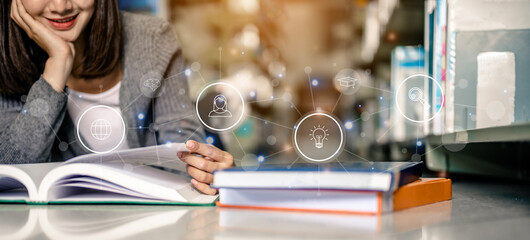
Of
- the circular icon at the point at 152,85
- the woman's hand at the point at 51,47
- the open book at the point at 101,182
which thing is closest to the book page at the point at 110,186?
the open book at the point at 101,182

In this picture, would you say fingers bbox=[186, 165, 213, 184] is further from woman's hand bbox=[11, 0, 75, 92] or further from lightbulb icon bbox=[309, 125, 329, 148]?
woman's hand bbox=[11, 0, 75, 92]

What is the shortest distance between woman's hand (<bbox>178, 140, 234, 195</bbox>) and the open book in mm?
11

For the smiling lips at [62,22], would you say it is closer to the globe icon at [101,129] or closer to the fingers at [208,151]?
the globe icon at [101,129]

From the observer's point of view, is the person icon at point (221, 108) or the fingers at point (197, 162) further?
the person icon at point (221, 108)

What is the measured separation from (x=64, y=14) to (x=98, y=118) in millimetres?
206

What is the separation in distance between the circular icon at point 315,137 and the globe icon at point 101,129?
1.20 ft

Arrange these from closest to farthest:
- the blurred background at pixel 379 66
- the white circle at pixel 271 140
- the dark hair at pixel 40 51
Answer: the blurred background at pixel 379 66 < the dark hair at pixel 40 51 < the white circle at pixel 271 140

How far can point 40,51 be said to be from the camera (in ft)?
2.78

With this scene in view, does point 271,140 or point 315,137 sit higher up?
point 315,137

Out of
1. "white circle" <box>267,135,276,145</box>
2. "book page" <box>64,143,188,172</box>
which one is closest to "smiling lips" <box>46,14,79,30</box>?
"book page" <box>64,143,188,172</box>

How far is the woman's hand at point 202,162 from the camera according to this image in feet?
1.72

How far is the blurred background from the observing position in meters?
0.59

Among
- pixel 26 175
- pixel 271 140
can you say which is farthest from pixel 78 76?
pixel 271 140

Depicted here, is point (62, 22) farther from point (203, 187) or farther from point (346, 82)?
point (346, 82)
